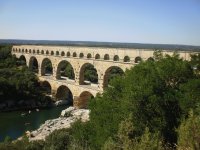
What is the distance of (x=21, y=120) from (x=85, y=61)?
9.31 m

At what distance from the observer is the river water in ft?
90.9

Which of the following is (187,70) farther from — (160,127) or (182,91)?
(160,127)

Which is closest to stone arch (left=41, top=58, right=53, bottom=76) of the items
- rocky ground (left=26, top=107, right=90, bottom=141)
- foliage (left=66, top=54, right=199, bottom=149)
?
rocky ground (left=26, top=107, right=90, bottom=141)

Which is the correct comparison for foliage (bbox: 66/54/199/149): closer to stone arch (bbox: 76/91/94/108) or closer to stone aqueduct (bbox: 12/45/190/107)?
stone aqueduct (bbox: 12/45/190/107)

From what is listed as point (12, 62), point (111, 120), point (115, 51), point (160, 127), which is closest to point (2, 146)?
point (111, 120)

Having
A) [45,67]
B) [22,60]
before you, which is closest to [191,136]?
[45,67]

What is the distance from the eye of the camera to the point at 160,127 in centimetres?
1460

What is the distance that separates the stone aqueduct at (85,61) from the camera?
29.6m

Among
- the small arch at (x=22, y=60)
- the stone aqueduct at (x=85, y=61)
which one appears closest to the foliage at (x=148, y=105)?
the stone aqueduct at (x=85, y=61)

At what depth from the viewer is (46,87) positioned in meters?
42.8

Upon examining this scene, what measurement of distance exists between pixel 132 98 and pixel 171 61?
3.60 meters

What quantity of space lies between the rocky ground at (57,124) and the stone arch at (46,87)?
10.4 meters

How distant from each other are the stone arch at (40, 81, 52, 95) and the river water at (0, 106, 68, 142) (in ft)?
17.0

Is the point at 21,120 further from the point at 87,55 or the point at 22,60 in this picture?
the point at 22,60
